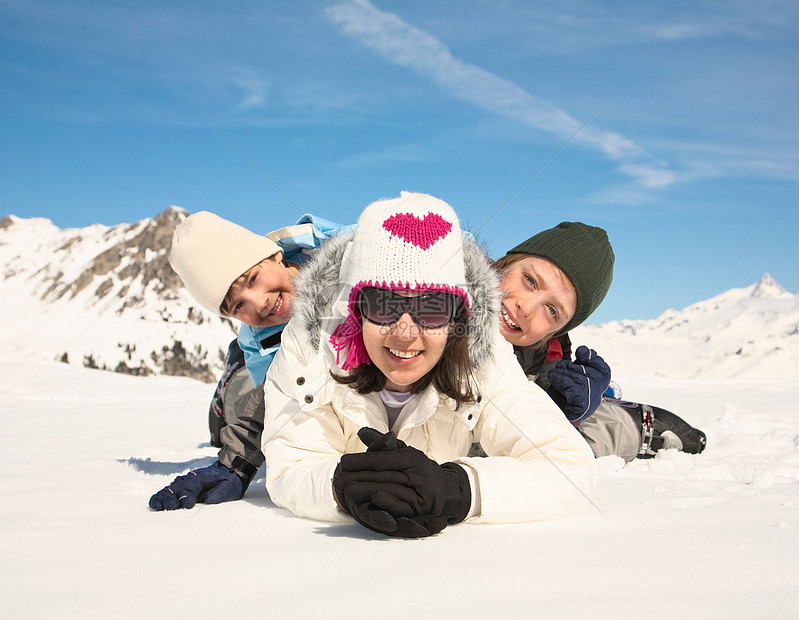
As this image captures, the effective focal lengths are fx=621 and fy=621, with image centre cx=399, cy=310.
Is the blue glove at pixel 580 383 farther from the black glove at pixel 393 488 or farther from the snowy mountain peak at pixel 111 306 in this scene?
the snowy mountain peak at pixel 111 306

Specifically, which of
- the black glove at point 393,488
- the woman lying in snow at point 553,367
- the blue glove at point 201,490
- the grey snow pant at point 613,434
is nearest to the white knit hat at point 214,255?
the woman lying in snow at point 553,367

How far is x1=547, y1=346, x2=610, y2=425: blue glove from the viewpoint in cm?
296

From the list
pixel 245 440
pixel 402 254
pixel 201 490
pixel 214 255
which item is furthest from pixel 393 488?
pixel 214 255

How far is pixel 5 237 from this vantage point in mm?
15094

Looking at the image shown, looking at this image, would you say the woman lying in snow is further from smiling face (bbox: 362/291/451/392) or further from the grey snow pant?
smiling face (bbox: 362/291/451/392)

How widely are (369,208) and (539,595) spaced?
1354mm

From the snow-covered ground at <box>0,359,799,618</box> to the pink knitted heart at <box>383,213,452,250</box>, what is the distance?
0.90m

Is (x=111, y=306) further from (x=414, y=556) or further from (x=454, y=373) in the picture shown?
(x=414, y=556)

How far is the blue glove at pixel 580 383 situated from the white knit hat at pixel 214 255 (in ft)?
5.52

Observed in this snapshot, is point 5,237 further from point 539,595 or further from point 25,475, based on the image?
point 539,595

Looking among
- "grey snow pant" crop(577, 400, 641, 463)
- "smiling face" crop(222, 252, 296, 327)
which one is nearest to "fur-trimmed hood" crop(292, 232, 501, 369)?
"smiling face" crop(222, 252, 296, 327)

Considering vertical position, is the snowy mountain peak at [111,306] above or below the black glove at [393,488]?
above

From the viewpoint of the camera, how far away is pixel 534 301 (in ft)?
9.85

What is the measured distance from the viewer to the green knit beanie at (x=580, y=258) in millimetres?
3148
